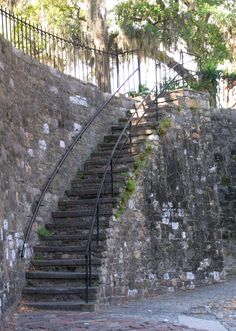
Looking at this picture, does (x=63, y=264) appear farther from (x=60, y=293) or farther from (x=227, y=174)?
(x=227, y=174)

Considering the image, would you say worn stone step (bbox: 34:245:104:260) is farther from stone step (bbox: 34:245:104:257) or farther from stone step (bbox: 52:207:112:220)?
stone step (bbox: 52:207:112:220)

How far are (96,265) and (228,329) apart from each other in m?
2.83

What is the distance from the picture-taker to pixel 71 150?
1234 cm

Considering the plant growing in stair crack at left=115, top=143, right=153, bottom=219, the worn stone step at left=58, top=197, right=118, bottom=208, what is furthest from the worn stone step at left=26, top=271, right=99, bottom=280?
the worn stone step at left=58, top=197, right=118, bottom=208

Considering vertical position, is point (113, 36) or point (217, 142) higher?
point (113, 36)

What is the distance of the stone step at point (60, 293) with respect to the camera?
9469 mm

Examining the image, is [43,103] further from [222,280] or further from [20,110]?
[222,280]

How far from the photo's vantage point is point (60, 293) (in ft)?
31.2

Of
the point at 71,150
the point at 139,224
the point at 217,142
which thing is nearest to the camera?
the point at 139,224

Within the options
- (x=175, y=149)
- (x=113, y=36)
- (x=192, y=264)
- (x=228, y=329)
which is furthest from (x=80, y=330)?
(x=113, y=36)

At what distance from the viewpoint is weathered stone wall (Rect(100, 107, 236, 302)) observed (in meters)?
10.7

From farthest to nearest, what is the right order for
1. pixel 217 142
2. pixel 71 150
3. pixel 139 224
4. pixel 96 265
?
pixel 217 142, pixel 71 150, pixel 139 224, pixel 96 265

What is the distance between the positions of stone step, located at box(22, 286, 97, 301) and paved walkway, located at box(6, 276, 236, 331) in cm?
42

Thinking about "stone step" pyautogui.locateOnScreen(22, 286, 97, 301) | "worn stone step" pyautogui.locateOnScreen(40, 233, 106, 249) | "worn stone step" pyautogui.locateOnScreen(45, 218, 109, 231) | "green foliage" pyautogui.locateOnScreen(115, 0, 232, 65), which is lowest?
"stone step" pyautogui.locateOnScreen(22, 286, 97, 301)
